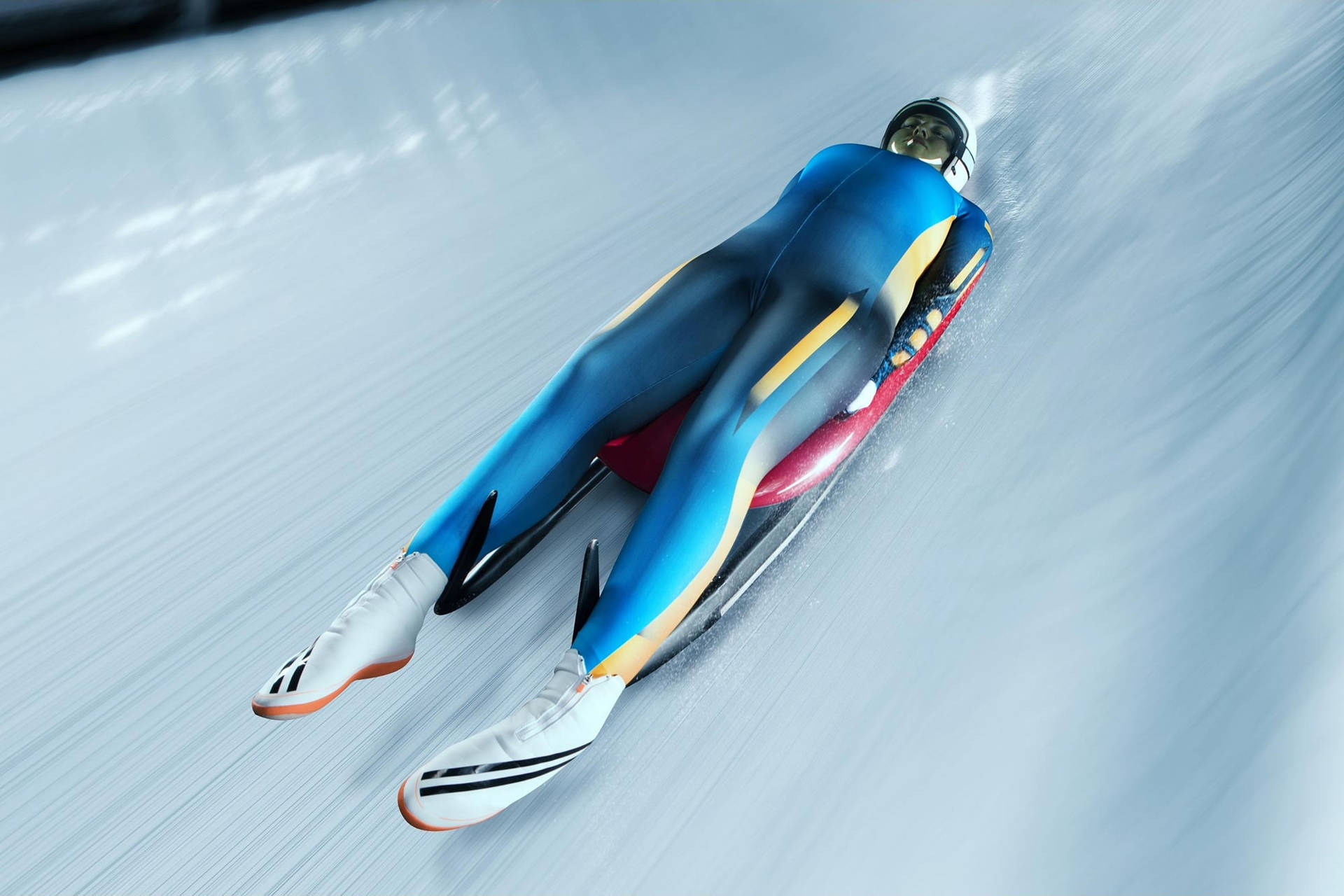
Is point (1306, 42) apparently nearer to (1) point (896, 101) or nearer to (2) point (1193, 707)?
(1) point (896, 101)

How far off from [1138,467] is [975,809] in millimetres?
648

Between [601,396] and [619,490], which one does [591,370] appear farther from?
[619,490]

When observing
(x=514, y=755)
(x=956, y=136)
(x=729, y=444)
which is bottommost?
(x=514, y=755)

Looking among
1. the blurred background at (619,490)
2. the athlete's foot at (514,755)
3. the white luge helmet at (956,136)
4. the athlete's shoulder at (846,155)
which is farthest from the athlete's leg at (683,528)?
the white luge helmet at (956,136)

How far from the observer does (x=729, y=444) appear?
3.91 feet

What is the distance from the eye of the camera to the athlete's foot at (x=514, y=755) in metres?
0.98

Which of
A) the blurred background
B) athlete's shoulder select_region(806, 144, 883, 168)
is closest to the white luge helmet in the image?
athlete's shoulder select_region(806, 144, 883, 168)

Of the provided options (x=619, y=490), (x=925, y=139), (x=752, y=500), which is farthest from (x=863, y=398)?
(x=925, y=139)

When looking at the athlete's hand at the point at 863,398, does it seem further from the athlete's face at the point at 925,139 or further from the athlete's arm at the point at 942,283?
the athlete's face at the point at 925,139

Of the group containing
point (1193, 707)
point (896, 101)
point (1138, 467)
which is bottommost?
point (1193, 707)

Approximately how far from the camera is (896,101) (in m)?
2.47

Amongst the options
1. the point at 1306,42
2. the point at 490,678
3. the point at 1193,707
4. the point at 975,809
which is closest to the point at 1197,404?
the point at 1193,707

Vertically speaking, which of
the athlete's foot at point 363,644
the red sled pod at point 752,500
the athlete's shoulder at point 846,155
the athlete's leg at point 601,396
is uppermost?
the athlete's shoulder at point 846,155

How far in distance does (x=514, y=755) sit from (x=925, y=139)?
134 centimetres
